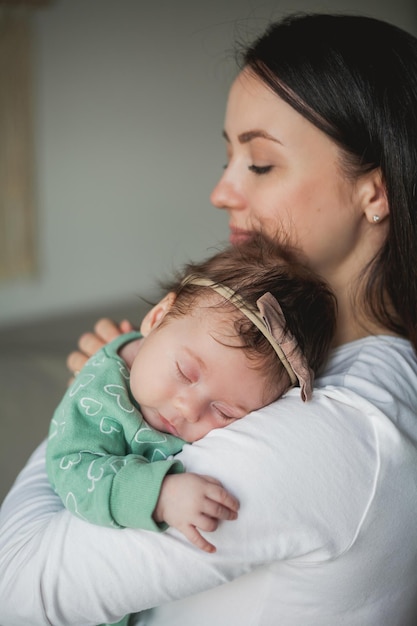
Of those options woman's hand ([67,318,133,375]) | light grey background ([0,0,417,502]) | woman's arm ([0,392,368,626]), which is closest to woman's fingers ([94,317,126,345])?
woman's hand ([67,318,133,375])

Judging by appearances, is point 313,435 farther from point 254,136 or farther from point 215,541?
point 254,136

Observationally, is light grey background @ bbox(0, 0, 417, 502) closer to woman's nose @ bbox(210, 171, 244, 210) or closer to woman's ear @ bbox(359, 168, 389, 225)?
woman's nose @ bbox(210, 171, 244, 210)

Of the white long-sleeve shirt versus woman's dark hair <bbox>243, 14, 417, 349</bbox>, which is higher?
woman's dark hair <bbox>243, 14, 417, 349</bbox>

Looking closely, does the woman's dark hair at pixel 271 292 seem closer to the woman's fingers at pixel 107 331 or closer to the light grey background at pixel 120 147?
the woman's fingers at pixel 107 331

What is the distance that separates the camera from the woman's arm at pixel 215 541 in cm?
104

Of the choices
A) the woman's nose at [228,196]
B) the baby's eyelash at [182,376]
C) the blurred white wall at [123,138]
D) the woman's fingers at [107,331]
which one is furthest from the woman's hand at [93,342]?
the blurred white wall at [123,138]

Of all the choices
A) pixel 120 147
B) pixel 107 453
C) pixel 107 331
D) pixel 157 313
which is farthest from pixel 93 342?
pixel 120 147

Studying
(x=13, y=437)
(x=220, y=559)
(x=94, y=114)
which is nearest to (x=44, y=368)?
(x=13, y=437)

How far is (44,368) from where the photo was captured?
163 inches

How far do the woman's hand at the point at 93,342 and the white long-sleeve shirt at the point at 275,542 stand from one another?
1.91ft

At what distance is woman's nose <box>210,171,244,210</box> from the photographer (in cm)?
158

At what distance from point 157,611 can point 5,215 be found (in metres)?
3.99

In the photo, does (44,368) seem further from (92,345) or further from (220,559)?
(220,559)

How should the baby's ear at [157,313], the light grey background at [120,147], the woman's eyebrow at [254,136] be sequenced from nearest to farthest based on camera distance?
the baby's ear at [157,313] → the woman's eyebrow at [254,136] → the light grey background at [120,147]
